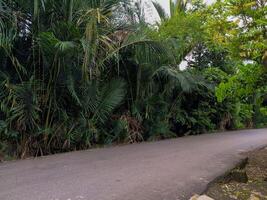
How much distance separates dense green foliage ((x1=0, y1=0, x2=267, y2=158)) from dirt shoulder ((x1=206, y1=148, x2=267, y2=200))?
5.92 ft

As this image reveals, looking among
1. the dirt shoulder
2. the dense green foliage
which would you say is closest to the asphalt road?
the dirt shoulder

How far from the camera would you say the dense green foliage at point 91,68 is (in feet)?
26.8

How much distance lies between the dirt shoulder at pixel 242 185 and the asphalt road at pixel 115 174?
0.22 meters

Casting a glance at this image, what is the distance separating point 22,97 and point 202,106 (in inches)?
388

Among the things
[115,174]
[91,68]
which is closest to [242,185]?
[115,174]

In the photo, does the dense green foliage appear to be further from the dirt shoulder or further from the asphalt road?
the dirt shoulder

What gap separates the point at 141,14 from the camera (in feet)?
40.7

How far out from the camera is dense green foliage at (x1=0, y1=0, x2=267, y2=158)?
322 inches

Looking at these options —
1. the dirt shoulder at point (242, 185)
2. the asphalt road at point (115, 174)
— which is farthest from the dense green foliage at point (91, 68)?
the dirt shoulder at point (242, 185)

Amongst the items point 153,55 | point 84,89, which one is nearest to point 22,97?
point 84,89

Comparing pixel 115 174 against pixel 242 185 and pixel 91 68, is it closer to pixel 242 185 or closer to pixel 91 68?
pixel 242 185

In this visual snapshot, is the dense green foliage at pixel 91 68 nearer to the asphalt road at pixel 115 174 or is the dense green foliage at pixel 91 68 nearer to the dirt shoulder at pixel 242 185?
the asphalt road at pixel 115 174

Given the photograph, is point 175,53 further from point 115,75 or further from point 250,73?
point 250,73

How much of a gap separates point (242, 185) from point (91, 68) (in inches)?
195
